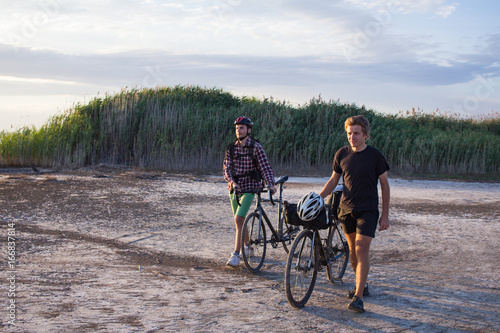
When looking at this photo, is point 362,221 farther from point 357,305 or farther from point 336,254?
point 336,254

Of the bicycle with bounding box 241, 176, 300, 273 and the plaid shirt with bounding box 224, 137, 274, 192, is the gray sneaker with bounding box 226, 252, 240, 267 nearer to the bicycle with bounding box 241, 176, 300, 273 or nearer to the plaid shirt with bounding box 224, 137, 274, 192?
the bicycle with bounding box 241, 176, 300, 273

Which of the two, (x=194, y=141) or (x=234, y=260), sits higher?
(x=194, y=141)

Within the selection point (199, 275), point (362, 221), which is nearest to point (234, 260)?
point (199, 275)

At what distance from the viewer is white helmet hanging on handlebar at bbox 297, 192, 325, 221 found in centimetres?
522

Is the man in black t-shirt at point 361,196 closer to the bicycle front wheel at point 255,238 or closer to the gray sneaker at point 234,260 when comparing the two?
the bicycle front wheel at point 255,238

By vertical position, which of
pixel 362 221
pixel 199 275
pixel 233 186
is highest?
pixel 233 186

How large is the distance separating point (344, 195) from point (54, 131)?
18455 mm

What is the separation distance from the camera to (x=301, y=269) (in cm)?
522

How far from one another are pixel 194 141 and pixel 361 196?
17167 millimetres

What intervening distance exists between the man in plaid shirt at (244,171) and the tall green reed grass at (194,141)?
1381 cm

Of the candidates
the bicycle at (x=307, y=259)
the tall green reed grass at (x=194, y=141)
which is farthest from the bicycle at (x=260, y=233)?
the tall green reed grass at (x=194, y=141)

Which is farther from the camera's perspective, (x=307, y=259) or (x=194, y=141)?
(x=194, y=141)

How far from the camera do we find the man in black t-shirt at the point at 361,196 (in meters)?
5.02

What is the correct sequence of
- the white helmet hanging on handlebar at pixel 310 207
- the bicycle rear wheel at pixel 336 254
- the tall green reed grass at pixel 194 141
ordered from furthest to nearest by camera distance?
the tall green reed grass at pixel 194 141
the bicycle rear wheel at pixel 336 254
the white helmet hanging on handlebar at pixel 310 207
